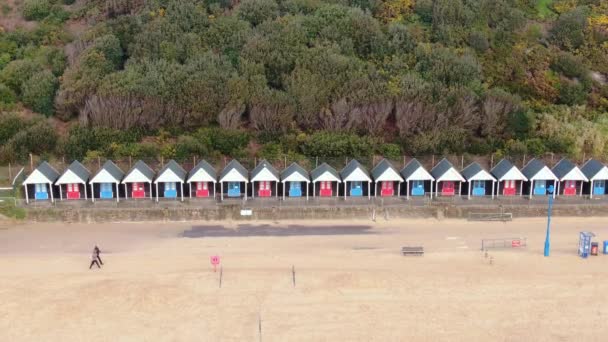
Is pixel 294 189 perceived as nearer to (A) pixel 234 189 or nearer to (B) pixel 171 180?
(A) pixel 234 189

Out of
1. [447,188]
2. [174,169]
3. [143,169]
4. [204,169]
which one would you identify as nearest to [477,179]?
[447,188]

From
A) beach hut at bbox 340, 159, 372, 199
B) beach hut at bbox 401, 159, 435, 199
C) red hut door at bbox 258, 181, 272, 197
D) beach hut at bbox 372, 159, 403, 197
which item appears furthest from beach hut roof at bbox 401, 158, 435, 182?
red hut door at bbox 258, 181, 272, 197

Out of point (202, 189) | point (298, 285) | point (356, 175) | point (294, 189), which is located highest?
point (356, 175)

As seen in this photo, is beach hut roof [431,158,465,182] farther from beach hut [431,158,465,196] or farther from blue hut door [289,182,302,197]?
blue hut door [289,182,302,197]

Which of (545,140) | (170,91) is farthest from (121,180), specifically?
(545,140)

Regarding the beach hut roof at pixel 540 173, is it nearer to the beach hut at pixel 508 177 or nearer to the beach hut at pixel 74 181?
the beach hut at pixel 508 177

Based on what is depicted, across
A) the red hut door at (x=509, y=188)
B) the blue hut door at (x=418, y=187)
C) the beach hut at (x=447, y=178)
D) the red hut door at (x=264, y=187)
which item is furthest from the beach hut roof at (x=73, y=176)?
the red hut door at (x=509, y=188)
